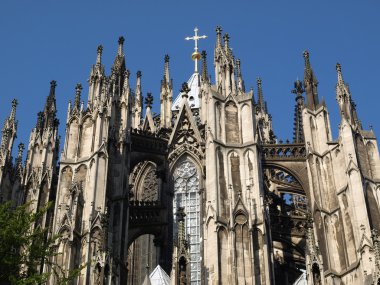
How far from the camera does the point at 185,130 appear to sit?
3831 cm

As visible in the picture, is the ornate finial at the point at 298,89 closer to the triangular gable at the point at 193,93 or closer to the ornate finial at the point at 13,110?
the triangular gable at the point at 193,93

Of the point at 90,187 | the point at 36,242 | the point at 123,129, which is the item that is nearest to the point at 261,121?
the point at 123,129

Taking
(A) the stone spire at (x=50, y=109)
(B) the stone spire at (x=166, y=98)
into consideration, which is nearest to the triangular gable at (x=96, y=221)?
(A) the stone spire at (x=50, y=109)

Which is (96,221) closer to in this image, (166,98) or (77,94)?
(77,94)

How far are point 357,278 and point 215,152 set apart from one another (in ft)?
28.0

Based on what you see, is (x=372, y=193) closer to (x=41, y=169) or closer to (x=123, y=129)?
(x=123, y=129)

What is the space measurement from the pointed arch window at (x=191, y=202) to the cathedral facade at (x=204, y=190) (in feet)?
0.19

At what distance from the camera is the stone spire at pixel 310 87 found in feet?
121

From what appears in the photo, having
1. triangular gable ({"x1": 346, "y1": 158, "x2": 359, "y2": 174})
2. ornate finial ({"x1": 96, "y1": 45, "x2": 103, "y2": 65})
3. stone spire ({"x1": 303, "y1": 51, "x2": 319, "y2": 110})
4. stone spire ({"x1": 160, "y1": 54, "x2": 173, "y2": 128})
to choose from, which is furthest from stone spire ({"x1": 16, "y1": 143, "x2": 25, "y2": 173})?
triangular gable ({"x1": 346, "y1": 158, "x2": 359, "y2": 174})

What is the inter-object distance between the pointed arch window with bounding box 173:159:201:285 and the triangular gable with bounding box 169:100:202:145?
1.44m

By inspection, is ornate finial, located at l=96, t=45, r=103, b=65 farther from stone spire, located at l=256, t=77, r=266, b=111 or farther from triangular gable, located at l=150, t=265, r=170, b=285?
stone spire, located at l=256, t=77, r=266, b=111

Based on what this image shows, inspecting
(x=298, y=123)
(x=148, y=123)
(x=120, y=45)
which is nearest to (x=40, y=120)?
(x=120, y=45)

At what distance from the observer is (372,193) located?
3158 centimetres

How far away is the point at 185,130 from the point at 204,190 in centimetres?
492
